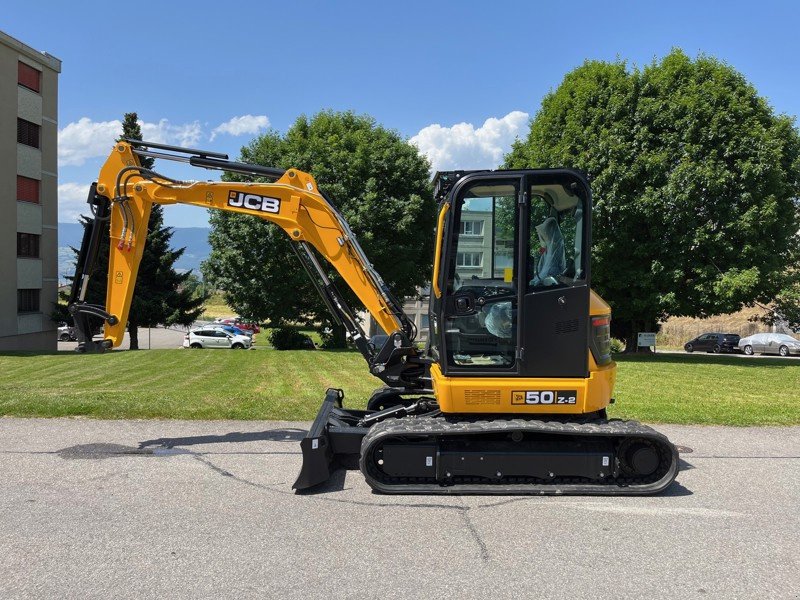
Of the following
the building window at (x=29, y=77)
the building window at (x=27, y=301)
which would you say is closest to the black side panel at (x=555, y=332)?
the building window at (x=27, y=301)

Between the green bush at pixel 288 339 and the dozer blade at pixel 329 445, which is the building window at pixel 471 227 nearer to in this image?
the dozer blade at pixel 329 445

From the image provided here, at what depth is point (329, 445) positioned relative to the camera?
658 centimetres

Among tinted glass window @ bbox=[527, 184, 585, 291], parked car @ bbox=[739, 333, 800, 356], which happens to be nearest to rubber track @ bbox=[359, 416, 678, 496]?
tinted glass window @ bbox=[527, 184, 585, 291]

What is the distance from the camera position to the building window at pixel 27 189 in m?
33.5

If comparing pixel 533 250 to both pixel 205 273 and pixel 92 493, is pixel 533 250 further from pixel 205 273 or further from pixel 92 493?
pixel 205 273

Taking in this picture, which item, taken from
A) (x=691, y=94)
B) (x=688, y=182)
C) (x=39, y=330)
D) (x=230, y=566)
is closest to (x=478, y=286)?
(x=230, y=566)

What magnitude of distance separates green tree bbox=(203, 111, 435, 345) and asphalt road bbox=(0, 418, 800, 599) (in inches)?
845

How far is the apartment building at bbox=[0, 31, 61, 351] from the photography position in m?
32.2

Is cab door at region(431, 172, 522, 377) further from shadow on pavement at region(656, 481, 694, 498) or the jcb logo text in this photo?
the jcb logo text

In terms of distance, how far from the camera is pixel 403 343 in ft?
24.9

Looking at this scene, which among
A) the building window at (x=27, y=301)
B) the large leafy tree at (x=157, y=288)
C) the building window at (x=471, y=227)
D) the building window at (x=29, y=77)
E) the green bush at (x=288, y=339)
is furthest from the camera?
the large leafy tree at (x=157, y=288)

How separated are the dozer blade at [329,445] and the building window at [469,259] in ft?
6.61

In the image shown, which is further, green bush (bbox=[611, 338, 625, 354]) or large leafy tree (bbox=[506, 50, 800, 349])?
green bush (bbox=[611, 338, 625, 354])

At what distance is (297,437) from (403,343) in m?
1.98
